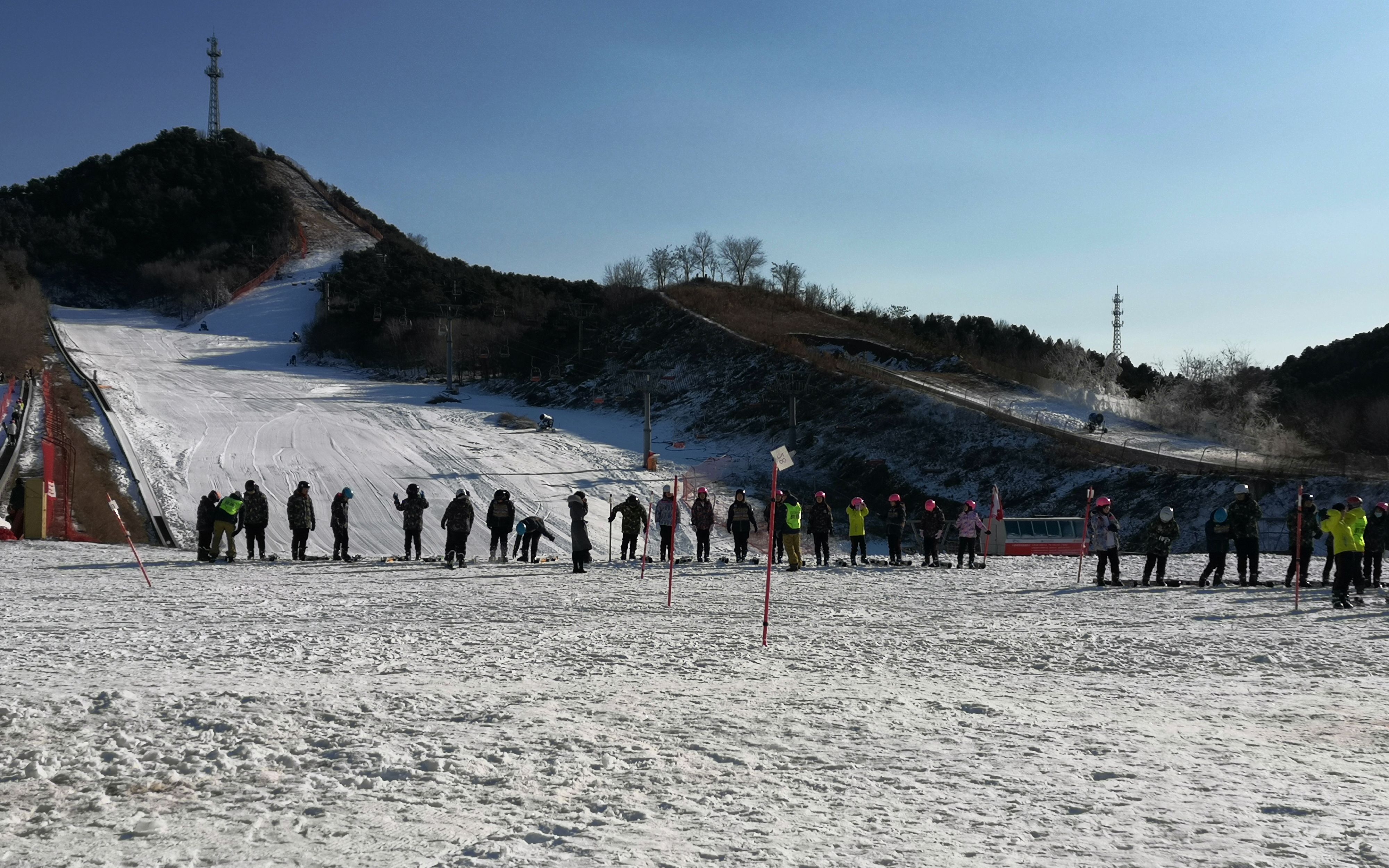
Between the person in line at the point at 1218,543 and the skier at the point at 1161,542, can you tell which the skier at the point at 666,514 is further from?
the person in line at the point at 1218,543

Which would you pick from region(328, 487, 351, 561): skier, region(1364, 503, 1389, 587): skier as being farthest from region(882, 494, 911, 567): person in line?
region(328, 487, 351, 561): skier

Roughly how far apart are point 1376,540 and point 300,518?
19481mm

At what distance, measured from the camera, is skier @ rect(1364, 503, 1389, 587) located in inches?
649

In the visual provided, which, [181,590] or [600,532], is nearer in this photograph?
[181,590]

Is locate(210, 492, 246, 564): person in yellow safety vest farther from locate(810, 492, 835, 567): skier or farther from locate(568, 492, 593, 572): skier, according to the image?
locate(810, 492, 835, 567): skier

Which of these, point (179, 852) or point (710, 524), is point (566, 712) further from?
point (710, 524)

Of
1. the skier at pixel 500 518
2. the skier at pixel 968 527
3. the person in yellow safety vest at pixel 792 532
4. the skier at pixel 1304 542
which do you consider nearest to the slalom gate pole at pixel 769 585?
the person in yellow safety vest at pixel 792 532

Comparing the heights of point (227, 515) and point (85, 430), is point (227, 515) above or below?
below

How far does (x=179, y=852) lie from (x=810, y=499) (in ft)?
126

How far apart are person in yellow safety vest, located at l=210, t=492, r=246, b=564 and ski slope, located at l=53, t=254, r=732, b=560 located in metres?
5.91

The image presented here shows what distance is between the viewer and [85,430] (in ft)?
118

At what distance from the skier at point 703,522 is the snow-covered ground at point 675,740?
925 cm

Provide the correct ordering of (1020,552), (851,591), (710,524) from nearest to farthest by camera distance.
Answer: (851,591) → (710,524) → (1020,552)

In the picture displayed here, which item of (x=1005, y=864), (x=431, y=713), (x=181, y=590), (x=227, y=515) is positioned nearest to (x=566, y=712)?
(x=431, y=713)
